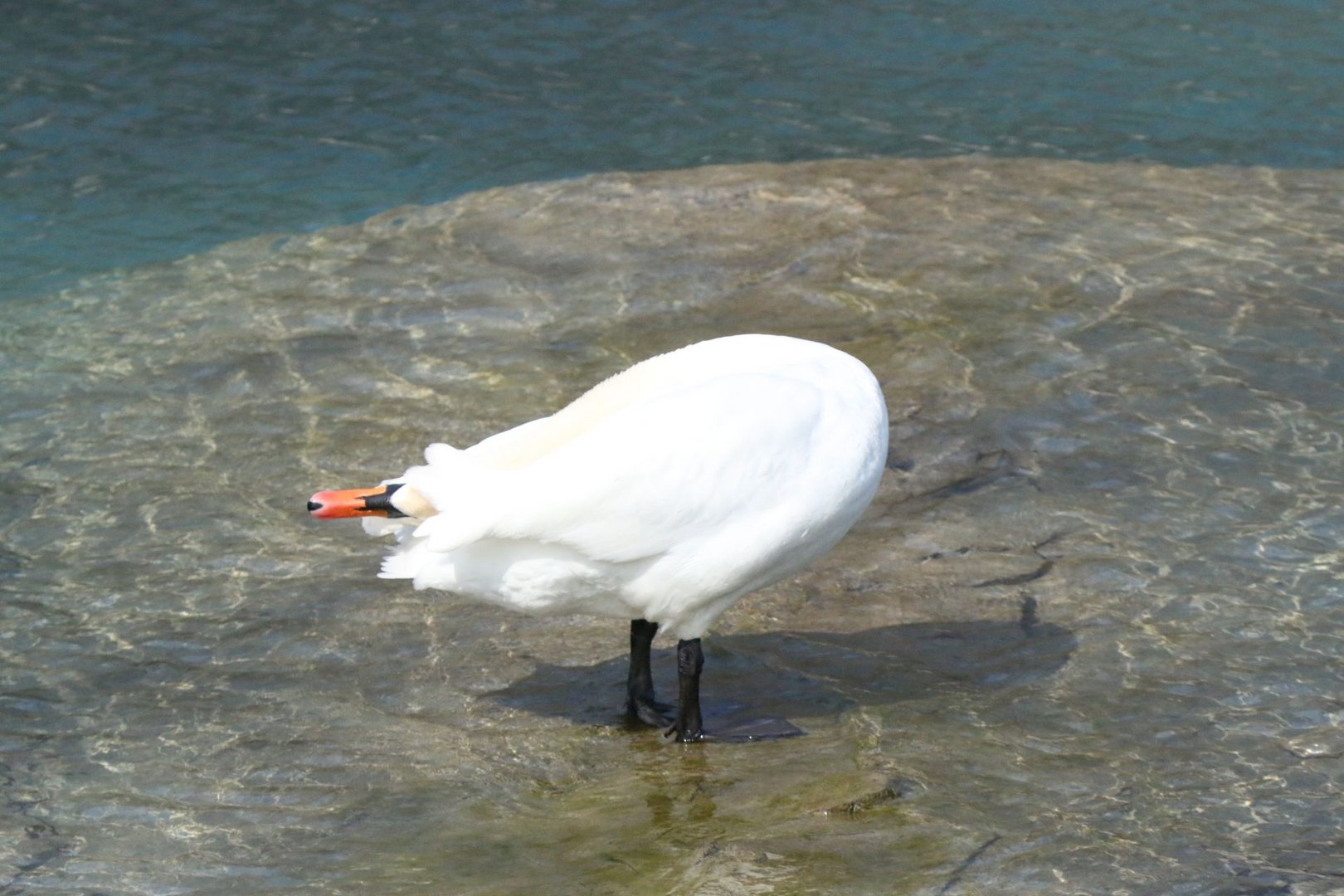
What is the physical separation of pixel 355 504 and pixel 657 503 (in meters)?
0.85

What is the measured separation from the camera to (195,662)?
5.47 m

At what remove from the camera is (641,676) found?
16.5 feet

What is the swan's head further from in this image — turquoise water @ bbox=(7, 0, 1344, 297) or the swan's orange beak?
turquoise water @ bbox=(7, 0, 1344, 297)

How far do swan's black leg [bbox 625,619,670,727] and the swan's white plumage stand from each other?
0.75ft

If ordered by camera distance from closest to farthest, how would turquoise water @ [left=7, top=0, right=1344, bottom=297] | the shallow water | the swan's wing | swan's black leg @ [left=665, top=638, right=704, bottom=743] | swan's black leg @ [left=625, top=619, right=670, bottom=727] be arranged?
the shallow water → the swan's wing → swan's black leg @ [left=665, top=638, right=704, bottom=743] → swan's black leg @ [left=625, top=619, right=670, bottom=727] → turquoise water @ [left=7, top=0, right=1344, bottom=297]

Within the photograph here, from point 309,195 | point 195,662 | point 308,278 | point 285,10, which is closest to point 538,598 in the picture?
point 195,662

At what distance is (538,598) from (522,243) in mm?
4971

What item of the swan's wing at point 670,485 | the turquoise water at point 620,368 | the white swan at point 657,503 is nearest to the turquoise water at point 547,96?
the turquoise water at point 620,368

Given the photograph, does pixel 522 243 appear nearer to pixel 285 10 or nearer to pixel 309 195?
pixel 309 195

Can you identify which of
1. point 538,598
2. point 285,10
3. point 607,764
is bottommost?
point 607,764

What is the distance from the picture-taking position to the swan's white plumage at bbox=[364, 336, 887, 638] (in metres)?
4.56

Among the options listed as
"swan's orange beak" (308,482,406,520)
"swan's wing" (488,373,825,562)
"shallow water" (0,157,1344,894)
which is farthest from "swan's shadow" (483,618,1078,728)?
"swan's orange beak" (308,482,406,520)

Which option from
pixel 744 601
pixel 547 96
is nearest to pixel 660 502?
pixel 744 601

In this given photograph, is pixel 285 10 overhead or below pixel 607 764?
overhead
